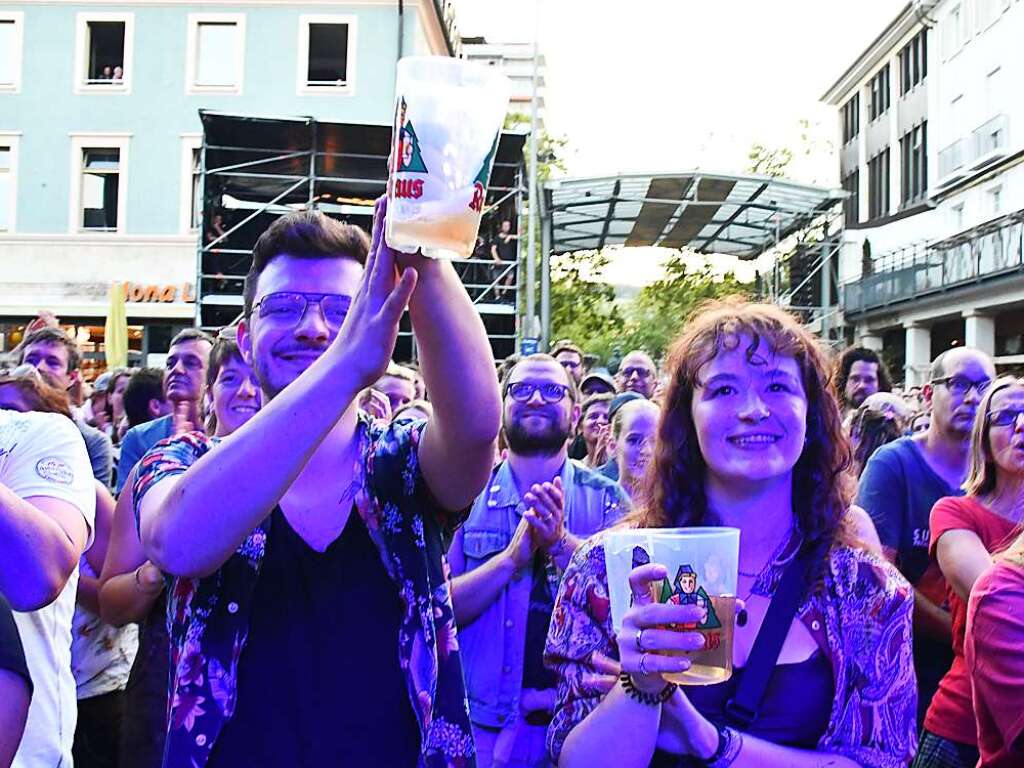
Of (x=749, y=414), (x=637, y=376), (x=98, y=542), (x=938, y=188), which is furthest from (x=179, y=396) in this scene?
(x=938, y=188)

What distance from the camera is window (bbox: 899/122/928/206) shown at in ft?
123

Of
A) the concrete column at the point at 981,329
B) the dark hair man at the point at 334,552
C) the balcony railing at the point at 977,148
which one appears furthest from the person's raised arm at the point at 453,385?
the balcony railing at the point at 977,148

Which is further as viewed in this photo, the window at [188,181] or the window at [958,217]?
the window at [958,217]

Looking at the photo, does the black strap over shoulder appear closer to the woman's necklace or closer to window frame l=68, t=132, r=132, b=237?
the woman's necklace

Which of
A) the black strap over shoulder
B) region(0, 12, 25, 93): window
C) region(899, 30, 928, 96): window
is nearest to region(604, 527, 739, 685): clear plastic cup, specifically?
the black strap over shoulder

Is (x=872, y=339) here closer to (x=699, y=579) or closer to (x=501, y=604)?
(x=501, y=604)

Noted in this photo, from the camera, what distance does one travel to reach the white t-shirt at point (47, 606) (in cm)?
233

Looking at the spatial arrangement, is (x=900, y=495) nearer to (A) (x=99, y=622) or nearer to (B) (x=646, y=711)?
(B) (x=646, y=711)

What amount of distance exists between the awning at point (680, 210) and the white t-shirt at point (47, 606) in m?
12.3

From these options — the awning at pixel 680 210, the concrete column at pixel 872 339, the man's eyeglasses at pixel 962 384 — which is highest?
the awning at pixel 680 210

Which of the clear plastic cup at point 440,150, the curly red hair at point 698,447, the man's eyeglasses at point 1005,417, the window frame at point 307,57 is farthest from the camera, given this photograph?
the window frame at point 307,57

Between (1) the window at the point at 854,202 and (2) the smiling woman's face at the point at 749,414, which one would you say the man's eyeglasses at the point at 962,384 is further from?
(1) the window at the point at 854,202

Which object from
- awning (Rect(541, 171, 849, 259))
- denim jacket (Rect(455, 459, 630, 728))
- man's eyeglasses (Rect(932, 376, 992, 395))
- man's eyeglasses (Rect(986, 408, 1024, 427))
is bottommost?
denim jacket (Rect(455, 459, 630, 728))

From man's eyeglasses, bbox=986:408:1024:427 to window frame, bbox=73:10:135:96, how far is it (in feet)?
80.3
